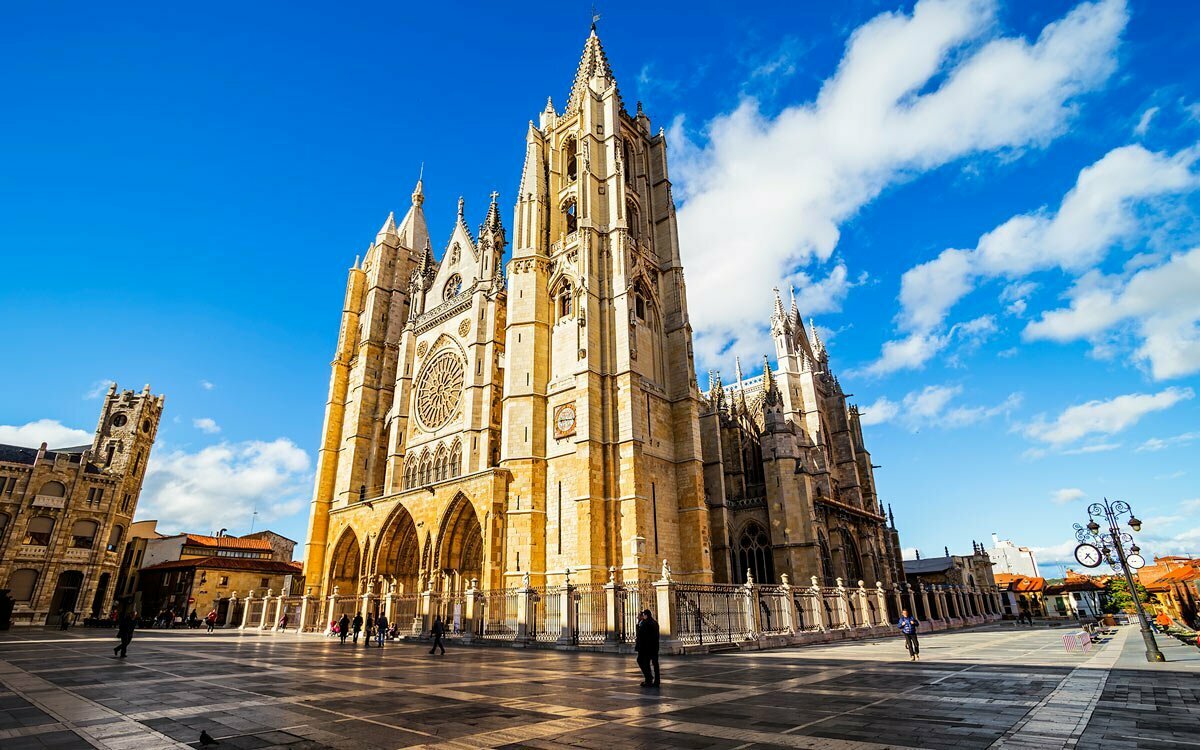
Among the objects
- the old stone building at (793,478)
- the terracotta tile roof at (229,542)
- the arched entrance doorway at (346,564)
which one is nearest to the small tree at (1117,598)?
the old stone building at (793,478)

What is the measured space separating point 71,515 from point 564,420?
116ft

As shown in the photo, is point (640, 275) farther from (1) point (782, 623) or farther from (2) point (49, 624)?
(2) point (49, 624)

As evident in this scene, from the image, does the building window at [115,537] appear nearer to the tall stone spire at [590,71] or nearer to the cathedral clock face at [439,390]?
the cathedral clock face at [439,390]

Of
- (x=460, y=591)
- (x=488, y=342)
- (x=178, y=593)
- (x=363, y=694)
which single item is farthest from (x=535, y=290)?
(x=178, y=593)

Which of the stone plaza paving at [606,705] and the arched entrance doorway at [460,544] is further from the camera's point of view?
the arched entrance doorway at [460,544]

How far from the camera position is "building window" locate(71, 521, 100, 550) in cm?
3656

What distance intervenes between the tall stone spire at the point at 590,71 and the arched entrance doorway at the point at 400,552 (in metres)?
23.3

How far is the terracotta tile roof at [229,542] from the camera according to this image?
4450 cm

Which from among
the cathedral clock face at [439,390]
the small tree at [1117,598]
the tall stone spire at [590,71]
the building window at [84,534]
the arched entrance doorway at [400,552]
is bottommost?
the small tree at [1117,598]

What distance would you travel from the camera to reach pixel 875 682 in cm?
852

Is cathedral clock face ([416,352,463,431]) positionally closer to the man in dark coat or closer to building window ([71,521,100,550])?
the man in dark coat

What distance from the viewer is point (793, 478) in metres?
28.2

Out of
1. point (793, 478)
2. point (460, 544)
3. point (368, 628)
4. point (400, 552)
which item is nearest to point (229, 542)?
point (400, 552)

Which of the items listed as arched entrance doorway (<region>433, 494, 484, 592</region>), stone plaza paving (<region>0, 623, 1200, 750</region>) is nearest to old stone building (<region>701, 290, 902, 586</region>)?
arched entrance doorway (<region>433, 494, 484, 592</region>)
